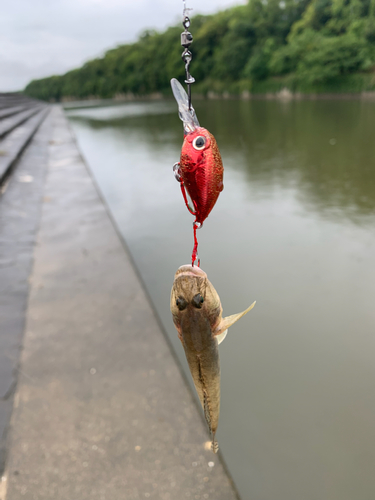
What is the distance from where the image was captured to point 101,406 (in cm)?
240

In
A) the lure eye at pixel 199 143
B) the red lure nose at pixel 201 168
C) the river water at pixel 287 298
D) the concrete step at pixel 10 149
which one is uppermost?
the lure eye at pixel 199 143

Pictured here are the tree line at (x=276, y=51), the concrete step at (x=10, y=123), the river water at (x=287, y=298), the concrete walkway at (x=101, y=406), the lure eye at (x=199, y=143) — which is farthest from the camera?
the tree line at (x=276, y=51)

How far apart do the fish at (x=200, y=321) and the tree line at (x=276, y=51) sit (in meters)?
23.4

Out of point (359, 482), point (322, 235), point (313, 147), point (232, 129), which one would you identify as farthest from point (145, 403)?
point (232, 129)

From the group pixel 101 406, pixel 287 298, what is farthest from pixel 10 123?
pixel 101 406

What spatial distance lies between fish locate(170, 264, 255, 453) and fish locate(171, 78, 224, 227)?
165 millimetres

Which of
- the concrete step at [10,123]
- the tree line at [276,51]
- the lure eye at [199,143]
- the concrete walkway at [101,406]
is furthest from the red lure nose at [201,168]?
the tree line at [276,51]

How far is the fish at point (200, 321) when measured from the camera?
74cm

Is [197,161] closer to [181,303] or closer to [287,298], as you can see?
[181,303]

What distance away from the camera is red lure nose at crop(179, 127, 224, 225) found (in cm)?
65

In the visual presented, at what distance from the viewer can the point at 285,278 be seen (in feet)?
13.5

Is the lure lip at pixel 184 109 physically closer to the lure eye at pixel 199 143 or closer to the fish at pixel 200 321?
the lure eye at pixel 199 143

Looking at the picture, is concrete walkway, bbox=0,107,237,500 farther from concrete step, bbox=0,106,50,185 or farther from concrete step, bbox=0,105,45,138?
concrete step, bbox=0,105,45,138

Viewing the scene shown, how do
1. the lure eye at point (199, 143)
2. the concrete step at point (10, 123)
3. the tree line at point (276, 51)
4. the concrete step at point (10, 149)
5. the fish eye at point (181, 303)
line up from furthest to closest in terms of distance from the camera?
1. the tree line at point (276, 51)
2. the concrete step at point (10, 123)
3. the concrete step at point (10, 149)
4. the fish eye at point (181, 303)
5. the lure eye at point (199, 143)
